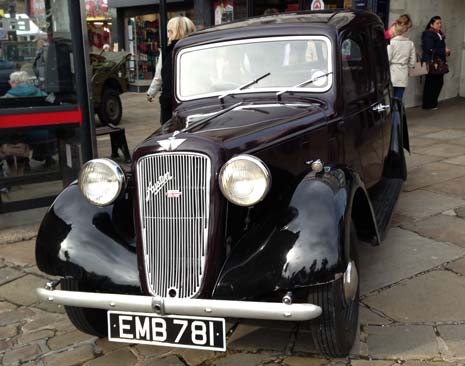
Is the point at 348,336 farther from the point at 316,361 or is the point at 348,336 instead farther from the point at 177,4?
the point at 177,4

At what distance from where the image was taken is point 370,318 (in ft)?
10.9

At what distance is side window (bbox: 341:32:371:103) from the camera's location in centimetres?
393

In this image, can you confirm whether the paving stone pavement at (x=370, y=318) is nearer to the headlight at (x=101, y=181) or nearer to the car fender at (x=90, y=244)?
the car fender at (x=90, y=244)

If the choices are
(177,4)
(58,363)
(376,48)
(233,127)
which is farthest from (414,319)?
(177,4)

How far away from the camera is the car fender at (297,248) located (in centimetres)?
253

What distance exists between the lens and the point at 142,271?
2760 mm

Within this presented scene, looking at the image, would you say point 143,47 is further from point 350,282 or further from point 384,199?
point 350,282

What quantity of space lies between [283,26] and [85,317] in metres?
2.35

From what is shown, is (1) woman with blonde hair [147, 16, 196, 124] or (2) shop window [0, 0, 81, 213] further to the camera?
(1) woman with blonde hair [147, 16, 196, 124]

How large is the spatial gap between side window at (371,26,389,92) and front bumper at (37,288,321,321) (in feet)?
9.31

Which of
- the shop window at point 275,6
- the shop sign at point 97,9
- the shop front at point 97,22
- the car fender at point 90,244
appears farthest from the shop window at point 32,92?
the shop sign at point 97,9

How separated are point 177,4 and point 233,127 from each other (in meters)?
13.5

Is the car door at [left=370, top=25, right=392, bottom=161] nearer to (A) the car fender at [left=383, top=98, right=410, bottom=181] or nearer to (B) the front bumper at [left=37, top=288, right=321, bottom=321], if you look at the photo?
(A) the car fender at [left=383, top=98, right=410, bottom=181]

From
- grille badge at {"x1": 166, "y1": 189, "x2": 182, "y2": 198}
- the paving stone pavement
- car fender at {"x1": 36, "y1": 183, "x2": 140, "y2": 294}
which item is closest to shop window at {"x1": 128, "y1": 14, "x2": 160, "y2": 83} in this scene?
the paving stone pavement
